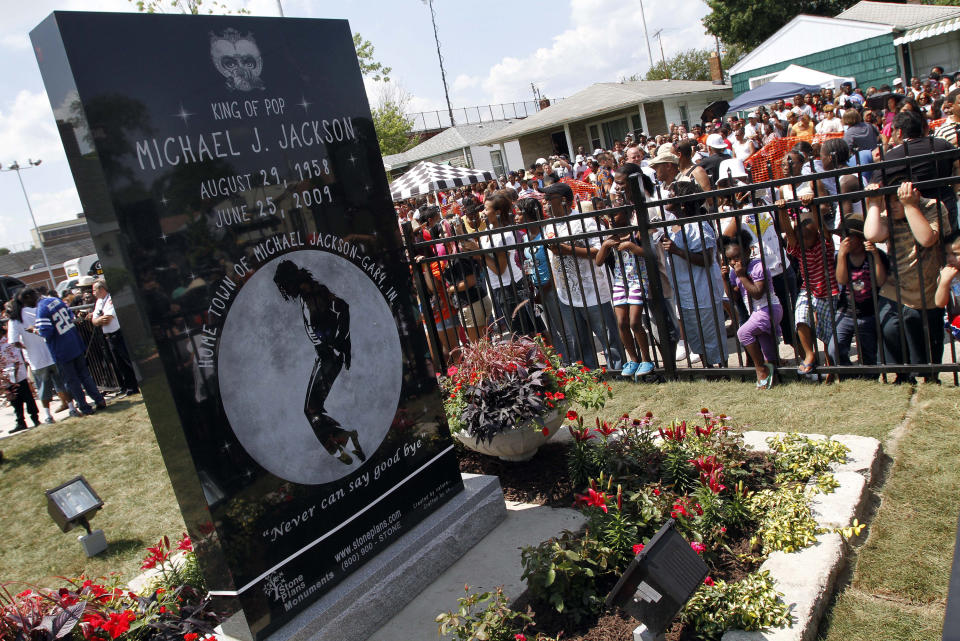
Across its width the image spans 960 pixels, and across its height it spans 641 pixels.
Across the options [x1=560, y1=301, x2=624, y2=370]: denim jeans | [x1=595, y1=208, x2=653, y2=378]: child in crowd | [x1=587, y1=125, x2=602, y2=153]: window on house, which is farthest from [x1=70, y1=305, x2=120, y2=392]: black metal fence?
[x1=587, y1=125, x2=602, y2=153]: window on house

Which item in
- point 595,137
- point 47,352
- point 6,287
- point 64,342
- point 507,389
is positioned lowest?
point 507,389

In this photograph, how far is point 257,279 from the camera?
3129mm

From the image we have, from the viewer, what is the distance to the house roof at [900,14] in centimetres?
3053

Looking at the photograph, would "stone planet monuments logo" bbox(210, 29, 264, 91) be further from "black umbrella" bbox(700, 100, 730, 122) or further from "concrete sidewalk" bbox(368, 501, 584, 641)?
"black umbrella" bbox(700, 100, 730, 122)

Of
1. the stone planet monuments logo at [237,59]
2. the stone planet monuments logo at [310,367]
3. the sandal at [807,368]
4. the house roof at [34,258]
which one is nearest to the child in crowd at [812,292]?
the sandal at [807,368]

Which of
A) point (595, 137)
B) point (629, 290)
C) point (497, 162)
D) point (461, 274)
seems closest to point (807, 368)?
point (629, 290)

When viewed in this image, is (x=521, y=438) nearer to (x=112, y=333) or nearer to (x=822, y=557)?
(x=822, y=557)

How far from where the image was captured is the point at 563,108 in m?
37.5

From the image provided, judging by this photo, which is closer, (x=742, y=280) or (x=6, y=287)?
(x=742, y=280)

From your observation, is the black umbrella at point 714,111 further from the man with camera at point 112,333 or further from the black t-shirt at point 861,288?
the black t-shirt at point 861,288

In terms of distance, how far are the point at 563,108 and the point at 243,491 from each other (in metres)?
37.0

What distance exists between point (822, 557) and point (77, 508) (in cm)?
529

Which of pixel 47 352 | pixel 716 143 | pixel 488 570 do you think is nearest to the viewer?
pixel 488 570

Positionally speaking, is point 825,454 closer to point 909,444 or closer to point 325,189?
point 909,444
